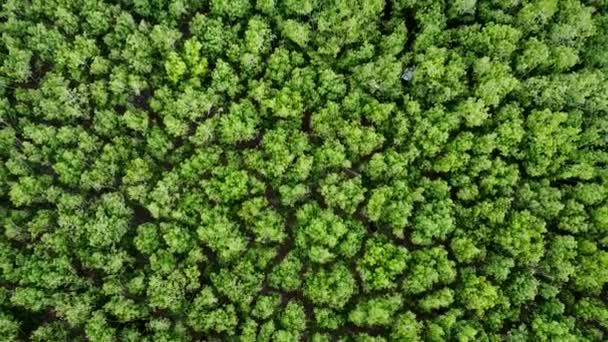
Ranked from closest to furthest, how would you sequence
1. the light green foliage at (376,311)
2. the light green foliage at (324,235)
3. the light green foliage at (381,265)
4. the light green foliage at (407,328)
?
1. the light green foliage at (407,328)
2. the light green foliage at (376,311)
3. the light green foliage at (381,265)
4. the light green foliage at (324,235)

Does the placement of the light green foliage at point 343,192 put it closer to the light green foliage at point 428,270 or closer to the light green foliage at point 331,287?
the light green foliage at point 331,287

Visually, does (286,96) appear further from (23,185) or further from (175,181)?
(23,185)

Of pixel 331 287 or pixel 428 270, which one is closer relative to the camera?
pixel 428 270

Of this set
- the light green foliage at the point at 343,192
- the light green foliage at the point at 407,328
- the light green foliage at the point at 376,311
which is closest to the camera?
the light green foliage at the point at 407,328

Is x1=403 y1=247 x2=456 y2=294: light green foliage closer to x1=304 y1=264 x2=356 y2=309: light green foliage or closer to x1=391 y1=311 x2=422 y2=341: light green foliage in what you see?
x1=391 y1=311 x2=422 y2=341: light green foliage

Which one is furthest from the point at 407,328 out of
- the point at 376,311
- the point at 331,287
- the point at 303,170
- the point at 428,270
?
the point at 303,170

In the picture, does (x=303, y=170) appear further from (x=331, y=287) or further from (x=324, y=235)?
(x=331, y=287)

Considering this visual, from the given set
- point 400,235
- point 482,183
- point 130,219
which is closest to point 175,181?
point 130,219

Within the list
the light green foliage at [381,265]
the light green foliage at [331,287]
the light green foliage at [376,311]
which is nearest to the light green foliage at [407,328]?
the light green foliage at [376,311]

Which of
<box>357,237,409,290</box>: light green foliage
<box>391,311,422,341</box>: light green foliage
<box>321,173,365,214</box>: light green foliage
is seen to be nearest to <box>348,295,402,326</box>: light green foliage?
<box>391,311,422,341</box>: light green foliage
